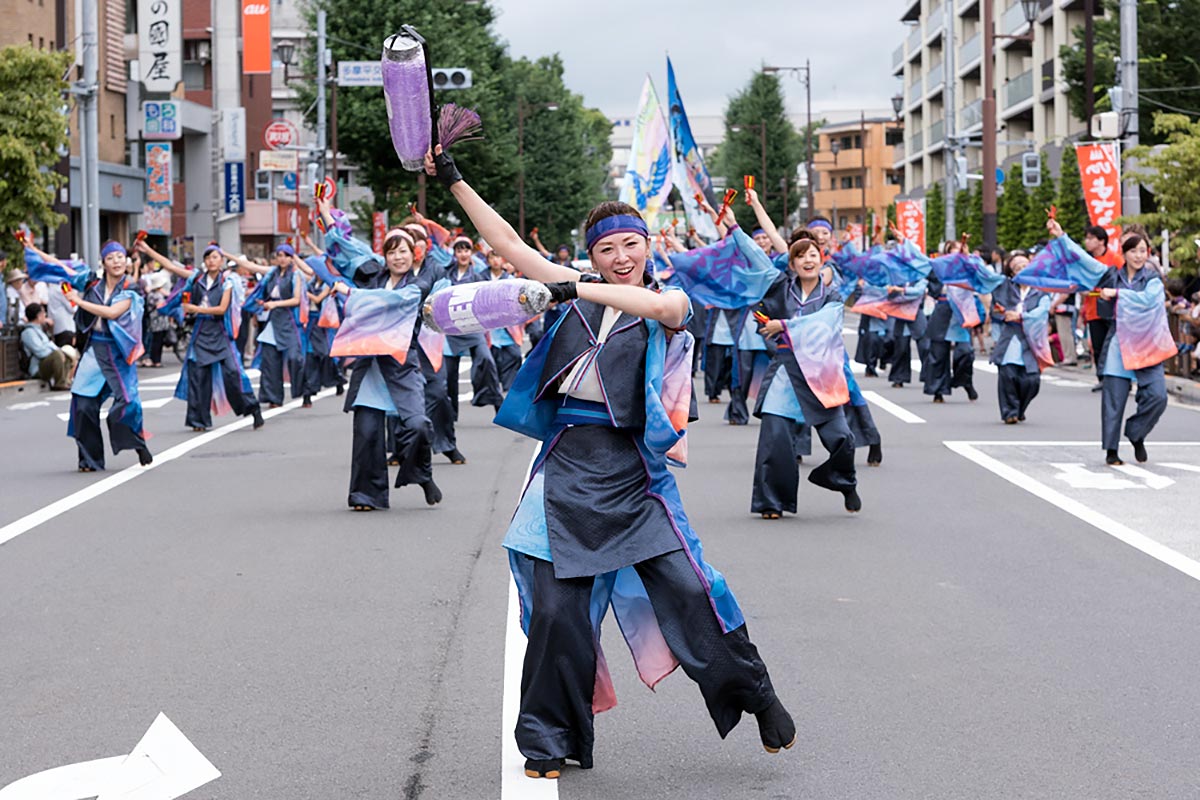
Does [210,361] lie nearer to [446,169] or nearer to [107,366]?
[107,366]

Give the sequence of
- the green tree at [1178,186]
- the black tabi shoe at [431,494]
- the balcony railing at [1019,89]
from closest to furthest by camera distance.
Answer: the black tabi shoe at [431,494] → the green tree at [1178,186] → the balcony railing at [1019,89]

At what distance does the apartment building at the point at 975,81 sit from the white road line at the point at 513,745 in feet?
112

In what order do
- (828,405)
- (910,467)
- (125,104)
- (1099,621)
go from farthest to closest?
(125,104), (910,467), (828,405), (1099,621)

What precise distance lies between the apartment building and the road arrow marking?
35669 mm

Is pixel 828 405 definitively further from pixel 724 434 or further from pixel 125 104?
pixel 125 104

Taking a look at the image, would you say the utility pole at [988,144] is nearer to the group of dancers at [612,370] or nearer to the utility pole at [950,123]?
the utility pole at [950,123]

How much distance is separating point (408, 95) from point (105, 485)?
8332mm

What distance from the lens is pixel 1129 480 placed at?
1225 cm

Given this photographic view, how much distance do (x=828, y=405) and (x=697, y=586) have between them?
553cm

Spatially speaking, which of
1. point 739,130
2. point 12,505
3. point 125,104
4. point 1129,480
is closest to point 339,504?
point 12,505

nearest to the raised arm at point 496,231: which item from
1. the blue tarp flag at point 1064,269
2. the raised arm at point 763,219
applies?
the raised arm at point 763,219

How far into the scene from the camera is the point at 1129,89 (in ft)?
86.1

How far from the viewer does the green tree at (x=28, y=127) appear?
82.6 feet

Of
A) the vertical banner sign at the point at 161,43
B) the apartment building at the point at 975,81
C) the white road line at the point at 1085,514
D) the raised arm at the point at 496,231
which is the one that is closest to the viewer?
the raised arm at the point at 496,231
